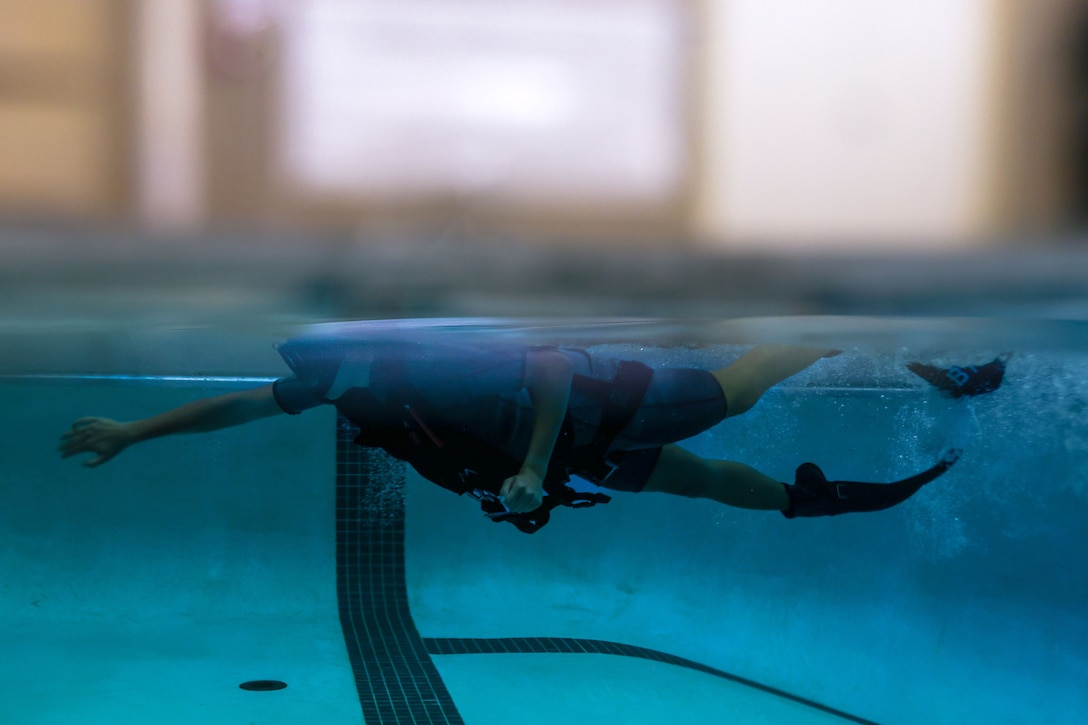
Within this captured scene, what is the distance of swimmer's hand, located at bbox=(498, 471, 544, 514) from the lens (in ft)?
10.0

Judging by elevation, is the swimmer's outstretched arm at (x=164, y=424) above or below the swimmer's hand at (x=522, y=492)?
above

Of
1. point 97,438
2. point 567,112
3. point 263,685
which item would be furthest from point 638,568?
point 567,112

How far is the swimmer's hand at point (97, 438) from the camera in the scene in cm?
342

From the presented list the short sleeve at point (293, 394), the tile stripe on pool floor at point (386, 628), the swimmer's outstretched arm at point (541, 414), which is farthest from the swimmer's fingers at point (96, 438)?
the tile stripe on pool floor at point (386, 628)

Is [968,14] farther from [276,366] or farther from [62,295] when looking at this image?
[276,366]

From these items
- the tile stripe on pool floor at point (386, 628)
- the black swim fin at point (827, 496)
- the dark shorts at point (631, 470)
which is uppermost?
the dark shorts at point (631, 470)

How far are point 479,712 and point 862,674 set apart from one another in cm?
264

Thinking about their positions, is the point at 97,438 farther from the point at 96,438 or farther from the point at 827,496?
the point at 827,496

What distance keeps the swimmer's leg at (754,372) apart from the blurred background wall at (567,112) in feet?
8.25

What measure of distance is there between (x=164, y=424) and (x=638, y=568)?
4.00 m

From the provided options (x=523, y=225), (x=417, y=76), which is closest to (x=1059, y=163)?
(x=523, y=225)

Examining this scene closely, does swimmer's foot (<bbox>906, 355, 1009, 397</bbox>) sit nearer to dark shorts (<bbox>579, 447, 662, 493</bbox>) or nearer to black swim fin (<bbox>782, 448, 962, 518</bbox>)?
black swim fin (<bbox>782, 448, 962, 518</bbox>)

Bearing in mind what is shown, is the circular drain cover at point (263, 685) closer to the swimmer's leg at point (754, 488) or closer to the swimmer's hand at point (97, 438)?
the swimmer's hand at point (97, 438)

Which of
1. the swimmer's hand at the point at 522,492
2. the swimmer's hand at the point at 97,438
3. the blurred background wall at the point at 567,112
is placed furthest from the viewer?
the swimmer's hand at the point at 97,438
